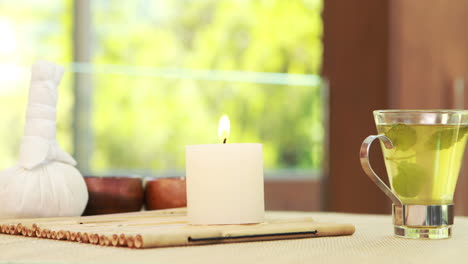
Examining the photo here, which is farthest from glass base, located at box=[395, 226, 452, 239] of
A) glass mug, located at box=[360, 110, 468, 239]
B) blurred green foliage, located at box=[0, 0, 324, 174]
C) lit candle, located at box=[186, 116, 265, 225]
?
blurred green foliage, located at box=[0, 0, 324, 174]

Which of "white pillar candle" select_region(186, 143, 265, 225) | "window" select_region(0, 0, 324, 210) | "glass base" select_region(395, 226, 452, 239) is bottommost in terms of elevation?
"glass base" select_region(395, 226, 452, 239)

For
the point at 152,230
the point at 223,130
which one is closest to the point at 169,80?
the point at 223,130

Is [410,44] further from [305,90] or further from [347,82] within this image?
[305,90]

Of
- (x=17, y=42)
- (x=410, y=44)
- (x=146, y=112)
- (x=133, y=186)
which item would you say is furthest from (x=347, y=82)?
(x=17, y=42)

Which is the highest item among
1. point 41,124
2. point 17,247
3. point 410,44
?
point 410,44

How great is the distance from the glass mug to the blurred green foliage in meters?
2.27

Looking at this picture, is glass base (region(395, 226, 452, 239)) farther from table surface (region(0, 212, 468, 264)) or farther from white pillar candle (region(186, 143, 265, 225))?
white pillar candle (region(186, 143, 265, 225))

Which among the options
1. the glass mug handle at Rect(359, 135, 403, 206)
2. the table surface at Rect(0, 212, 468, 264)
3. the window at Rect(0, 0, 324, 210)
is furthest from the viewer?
the window at Rect(0, 0, 324, 210)

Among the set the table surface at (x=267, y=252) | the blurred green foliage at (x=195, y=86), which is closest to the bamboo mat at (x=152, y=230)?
the table surface at (x=267, y=252)

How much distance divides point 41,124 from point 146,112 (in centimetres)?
290

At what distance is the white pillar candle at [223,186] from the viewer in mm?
772

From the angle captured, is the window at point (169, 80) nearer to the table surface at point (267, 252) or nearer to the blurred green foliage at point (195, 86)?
the blurred green foliage at point (195, 86)

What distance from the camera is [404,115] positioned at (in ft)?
2.54

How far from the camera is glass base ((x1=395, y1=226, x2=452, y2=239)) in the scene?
76 cm
